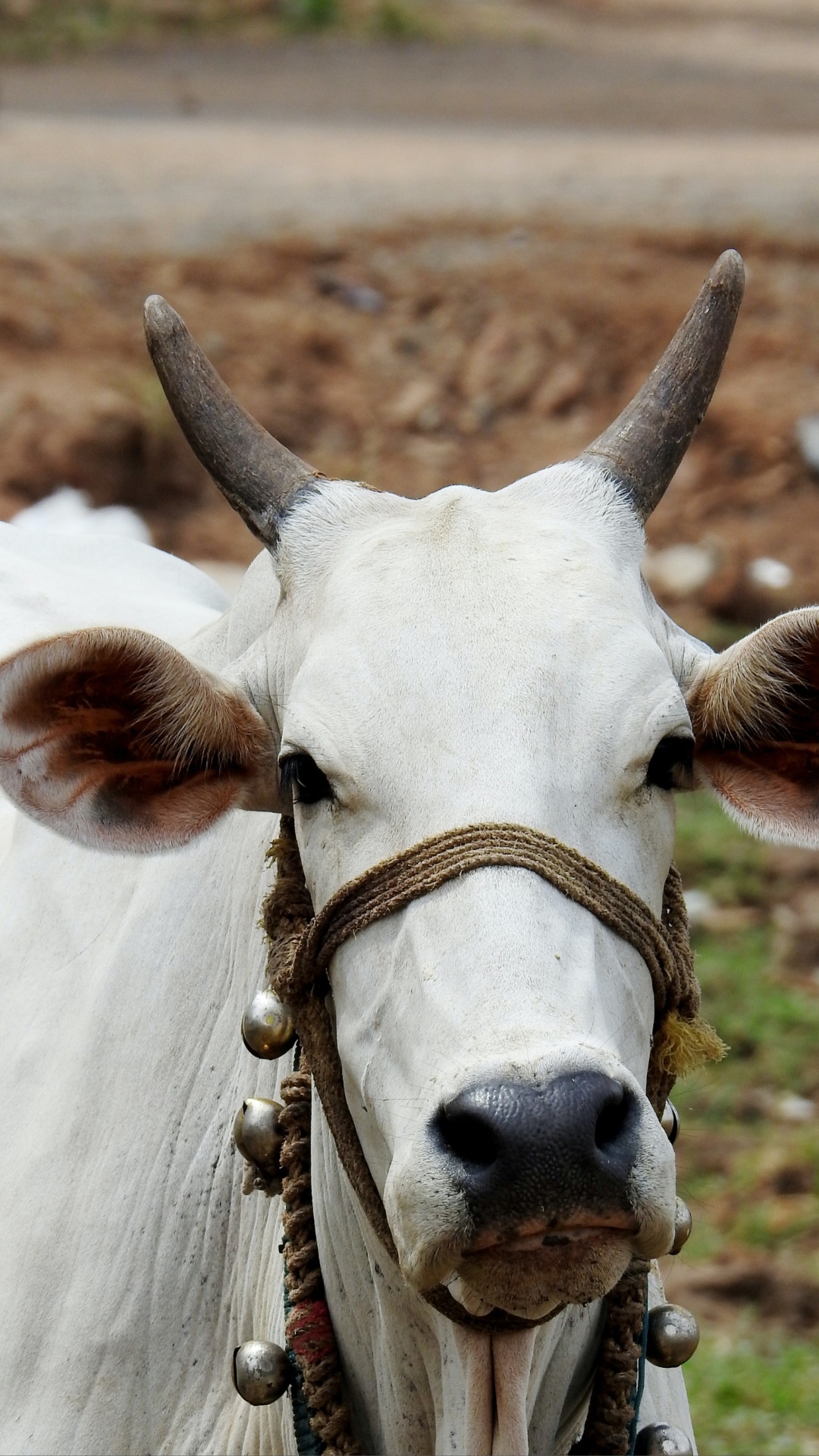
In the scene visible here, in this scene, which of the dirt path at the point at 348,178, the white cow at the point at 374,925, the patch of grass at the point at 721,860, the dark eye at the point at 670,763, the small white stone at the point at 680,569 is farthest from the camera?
the dirt path at the point at 348,178

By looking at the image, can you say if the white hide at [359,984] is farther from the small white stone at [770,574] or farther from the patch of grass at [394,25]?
the patch of grass at [394,25]

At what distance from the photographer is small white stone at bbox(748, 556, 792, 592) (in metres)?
8.98

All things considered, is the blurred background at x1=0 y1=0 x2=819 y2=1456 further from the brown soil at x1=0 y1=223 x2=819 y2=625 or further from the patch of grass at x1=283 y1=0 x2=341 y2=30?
the patch of grass at x1=283 y1=0 x2=341 y2=30

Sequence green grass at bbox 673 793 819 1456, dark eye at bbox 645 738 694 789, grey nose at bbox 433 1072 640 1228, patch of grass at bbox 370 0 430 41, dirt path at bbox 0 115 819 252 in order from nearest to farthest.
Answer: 1. grey nose at bbox 433 1072 640 1228
2. dark eye at bbox 645 738 694 789
3. green grass at bbox 673 793 819 1456
4. dirt path at bbox 0 115 819 252
5. patch of grass at bbox 370 0 430 41

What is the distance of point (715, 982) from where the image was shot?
21.6 feet

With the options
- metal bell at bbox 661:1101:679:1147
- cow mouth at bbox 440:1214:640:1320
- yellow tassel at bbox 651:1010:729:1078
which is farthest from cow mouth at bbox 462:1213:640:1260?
metal bell at bbox 661:1101:679:1147

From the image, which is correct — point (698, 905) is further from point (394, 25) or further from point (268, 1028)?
point (394, 25)

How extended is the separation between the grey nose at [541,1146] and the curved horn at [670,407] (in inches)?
39.6

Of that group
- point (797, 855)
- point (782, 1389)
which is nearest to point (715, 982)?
point (797, 855)

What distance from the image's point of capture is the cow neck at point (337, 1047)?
2.23 meters

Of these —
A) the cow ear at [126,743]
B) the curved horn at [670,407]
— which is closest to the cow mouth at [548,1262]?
the cow ear at [126,743]

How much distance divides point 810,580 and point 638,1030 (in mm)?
7113

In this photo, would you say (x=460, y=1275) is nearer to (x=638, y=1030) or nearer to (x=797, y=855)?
(x=638, y=1030)

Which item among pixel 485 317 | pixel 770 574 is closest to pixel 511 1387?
pixel 770 574
